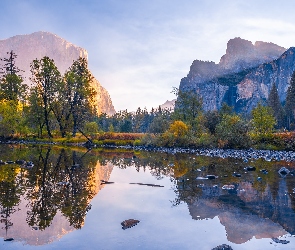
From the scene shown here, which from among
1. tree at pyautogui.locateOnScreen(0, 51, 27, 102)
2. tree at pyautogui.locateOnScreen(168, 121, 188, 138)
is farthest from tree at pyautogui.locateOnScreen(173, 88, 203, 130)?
tree at pyautogui.locateOnScreen(0, 51, 27, 102)

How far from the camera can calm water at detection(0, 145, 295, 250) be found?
6.90m

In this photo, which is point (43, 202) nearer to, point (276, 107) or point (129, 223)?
point (129, 223)

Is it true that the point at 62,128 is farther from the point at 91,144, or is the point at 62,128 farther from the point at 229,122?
the point at 229,122

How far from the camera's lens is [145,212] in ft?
30.6

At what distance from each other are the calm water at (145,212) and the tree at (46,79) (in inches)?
1687

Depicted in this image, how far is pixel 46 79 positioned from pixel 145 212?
169 feet

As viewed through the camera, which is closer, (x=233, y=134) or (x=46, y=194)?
(x=46, y=194)

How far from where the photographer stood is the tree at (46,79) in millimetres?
55094

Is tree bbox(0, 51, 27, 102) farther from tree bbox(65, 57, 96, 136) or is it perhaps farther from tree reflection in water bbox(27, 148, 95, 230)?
tree reflection in water bbox(27, 148, 95, 230)

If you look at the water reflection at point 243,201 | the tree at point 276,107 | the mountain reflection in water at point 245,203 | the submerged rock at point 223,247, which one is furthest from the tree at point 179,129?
the tree at point 276,107

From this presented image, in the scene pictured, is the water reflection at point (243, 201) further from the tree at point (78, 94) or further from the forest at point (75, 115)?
the tree at point (78, 94)

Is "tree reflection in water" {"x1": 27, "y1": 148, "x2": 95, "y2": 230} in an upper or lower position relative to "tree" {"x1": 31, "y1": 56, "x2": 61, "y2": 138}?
lower

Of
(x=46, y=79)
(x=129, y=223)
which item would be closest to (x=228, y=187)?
(x=129, y=223)

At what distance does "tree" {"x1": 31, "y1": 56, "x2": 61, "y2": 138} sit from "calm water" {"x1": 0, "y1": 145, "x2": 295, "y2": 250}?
141ft
